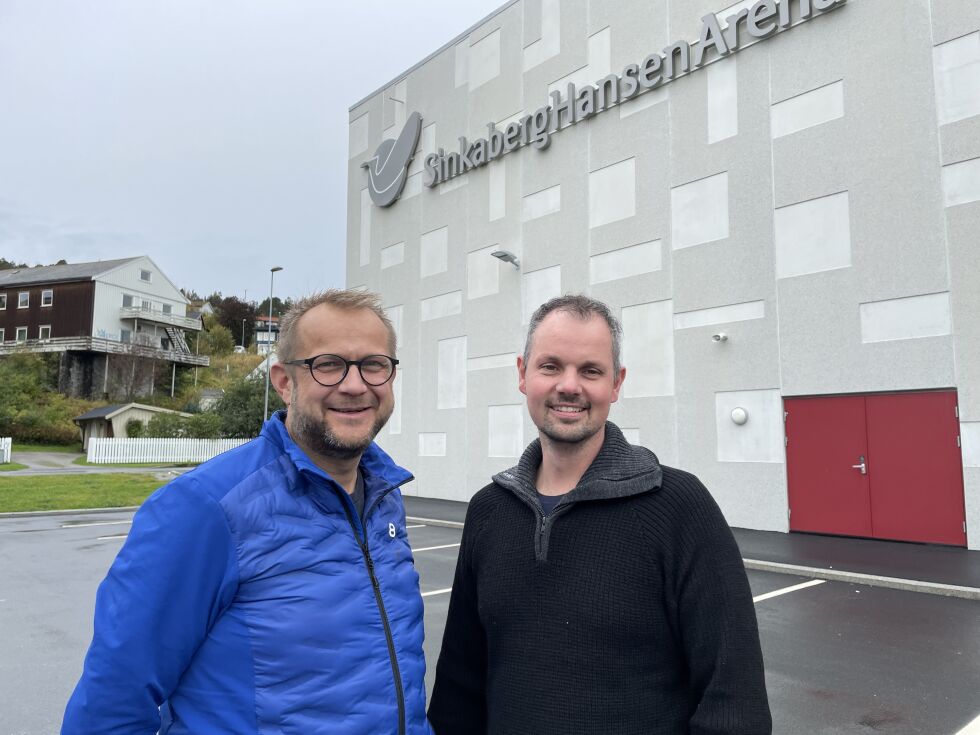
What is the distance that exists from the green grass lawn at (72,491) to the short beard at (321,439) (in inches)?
646

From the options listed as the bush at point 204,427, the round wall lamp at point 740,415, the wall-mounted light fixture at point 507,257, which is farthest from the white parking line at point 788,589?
the bush at point 204,427

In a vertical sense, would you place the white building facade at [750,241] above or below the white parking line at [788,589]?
above

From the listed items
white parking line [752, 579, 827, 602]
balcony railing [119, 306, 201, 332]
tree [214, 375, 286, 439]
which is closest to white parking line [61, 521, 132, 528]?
white parking line [752, 579, 827, 602]

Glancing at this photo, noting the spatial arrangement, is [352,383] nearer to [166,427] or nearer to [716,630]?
[716,630]

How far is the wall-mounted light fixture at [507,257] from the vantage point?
54.1ft

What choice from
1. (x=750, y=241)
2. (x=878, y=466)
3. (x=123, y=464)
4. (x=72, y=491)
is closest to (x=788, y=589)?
(x=878, y=466)

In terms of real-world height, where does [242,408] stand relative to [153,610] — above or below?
above

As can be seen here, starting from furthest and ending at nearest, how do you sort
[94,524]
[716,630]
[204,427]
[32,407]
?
[32,407], [204,427], [94,524], [716,630]

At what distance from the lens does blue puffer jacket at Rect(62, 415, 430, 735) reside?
4.96ft

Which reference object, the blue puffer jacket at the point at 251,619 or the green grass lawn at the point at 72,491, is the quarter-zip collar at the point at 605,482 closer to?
the blue puffer jacket at the point at 251,619

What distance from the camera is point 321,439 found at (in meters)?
1.90

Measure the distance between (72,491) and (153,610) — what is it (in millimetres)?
20603

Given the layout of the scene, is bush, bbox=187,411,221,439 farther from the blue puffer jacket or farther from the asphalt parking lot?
the blue puffer jacket

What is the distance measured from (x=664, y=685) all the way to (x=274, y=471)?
1.15 meters
